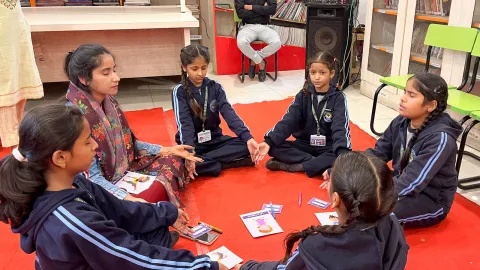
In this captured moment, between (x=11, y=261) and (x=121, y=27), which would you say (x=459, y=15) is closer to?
(x=121, y=27)

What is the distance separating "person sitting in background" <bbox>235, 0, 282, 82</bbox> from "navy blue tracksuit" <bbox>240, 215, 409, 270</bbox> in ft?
12.4

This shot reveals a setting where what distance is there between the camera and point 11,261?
6.21 ft

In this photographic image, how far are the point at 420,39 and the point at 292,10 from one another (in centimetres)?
222

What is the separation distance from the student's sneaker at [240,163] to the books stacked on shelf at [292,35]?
3033 millimetres

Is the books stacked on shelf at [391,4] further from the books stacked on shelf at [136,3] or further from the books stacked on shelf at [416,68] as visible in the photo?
the books stacked on shelf at [136,3]

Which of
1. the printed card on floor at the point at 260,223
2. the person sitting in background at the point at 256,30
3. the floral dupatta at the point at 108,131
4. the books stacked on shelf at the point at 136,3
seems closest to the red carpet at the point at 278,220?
the printed card on floor at the point at 260,223

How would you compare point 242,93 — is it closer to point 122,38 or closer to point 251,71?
point 251,71

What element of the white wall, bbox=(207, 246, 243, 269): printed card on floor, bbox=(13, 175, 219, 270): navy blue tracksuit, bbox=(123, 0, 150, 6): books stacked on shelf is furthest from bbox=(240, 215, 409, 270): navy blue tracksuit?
bbox=(123, 0, 150, 6): books stacked on shelf

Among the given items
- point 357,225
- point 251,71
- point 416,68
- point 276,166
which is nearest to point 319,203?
point 276,166

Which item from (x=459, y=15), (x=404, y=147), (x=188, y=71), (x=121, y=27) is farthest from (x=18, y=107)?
(x=459, y=15)

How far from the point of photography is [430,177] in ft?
6.35

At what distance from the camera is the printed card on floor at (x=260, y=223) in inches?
80.5

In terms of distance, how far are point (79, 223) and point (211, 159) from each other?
1.47m

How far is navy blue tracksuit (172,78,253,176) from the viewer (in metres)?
2.61
